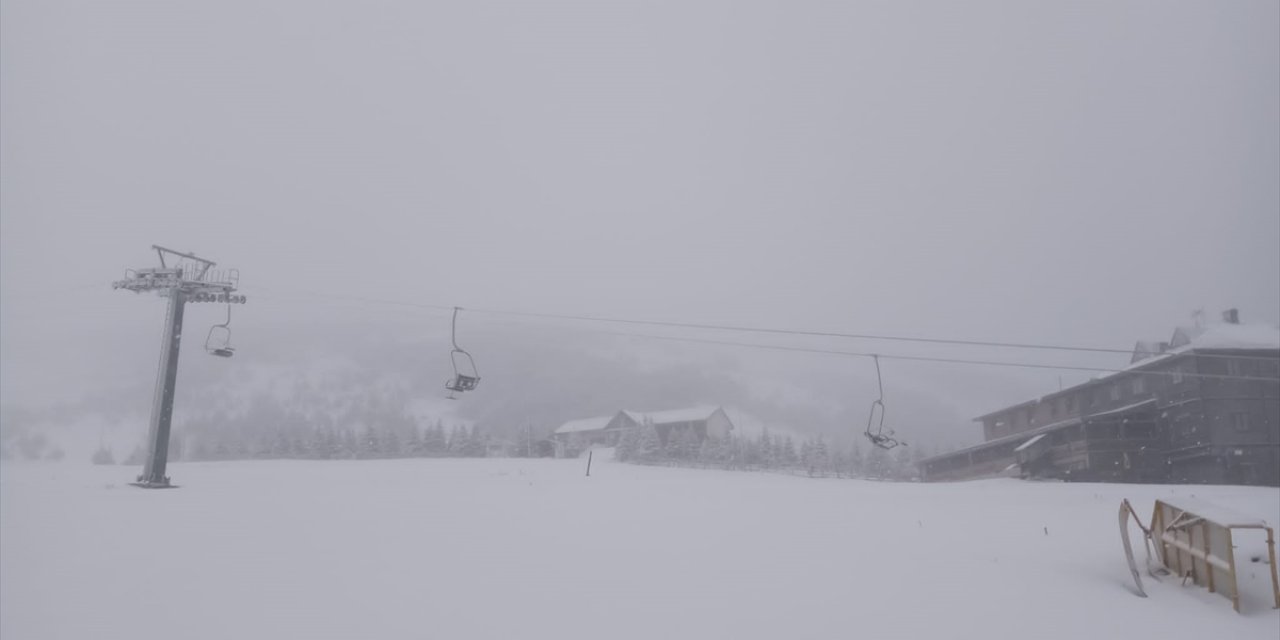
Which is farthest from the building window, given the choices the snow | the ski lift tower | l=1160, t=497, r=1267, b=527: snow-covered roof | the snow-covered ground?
the ski lift tower

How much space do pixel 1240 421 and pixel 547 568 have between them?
52.9 metres

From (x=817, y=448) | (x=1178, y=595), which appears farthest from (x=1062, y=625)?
(x=817, y=448)

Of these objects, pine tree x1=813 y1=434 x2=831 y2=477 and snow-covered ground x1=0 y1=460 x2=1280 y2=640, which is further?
pine tree x1=813 y1=434 x2=831 y2=477

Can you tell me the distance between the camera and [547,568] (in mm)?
17750

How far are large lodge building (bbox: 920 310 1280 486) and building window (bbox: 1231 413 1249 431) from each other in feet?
0.21

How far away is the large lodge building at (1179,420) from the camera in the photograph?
166ft

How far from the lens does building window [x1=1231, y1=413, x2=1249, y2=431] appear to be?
2000 inches

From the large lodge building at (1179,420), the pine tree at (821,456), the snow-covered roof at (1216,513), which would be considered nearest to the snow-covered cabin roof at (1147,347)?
the large lodge building at (1179,420)

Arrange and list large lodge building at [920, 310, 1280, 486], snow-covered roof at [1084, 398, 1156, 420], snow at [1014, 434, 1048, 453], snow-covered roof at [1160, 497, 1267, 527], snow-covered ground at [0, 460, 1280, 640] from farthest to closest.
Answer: snow at [1014, 434, 1048, 453], snow-covered roof at [1084, 398, 1156, 420], large lodge building at [920, 310, 1280, 486], snow-covered roof at [1160, 497, 1267, 527], snow-covered ground at [0, 460, 1280, 640]

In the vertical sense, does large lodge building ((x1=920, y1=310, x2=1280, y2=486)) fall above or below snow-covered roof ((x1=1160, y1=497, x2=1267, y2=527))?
above

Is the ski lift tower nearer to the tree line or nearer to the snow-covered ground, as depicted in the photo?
the snow-covered ground

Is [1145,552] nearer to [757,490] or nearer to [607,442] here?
[757,490]

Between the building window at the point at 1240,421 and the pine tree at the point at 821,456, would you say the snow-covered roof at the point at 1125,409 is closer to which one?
the building window at the point at 1240,421

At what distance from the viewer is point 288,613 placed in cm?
1370
